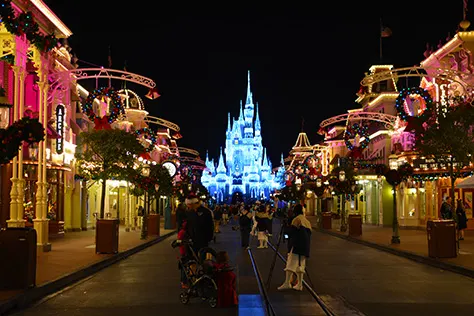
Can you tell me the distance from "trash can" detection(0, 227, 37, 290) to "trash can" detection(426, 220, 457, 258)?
12.1 meters

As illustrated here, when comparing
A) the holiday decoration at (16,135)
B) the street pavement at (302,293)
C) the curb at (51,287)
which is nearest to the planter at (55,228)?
the curb at (51,287)

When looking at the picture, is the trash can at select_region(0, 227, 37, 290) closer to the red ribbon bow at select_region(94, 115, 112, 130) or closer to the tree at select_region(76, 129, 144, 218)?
the tree at select_region(76, 129, 144, 218)

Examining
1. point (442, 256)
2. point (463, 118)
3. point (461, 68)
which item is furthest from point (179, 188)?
point (442, 256)

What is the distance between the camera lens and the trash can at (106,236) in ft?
71.1

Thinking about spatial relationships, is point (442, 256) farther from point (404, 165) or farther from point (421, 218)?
point (421, 218)

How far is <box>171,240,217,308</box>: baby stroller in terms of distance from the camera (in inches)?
446

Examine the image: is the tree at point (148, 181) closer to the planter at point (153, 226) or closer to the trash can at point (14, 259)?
the planter at point (153, 226)

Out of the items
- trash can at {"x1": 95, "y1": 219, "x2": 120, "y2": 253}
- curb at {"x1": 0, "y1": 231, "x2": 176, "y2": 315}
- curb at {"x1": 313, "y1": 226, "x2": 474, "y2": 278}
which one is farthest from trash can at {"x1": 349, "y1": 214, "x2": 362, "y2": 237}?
trash can at {"x1": 95, "y1": 219, "x2": 120, "y2": 253}

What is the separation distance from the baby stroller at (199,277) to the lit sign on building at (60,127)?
817 inches

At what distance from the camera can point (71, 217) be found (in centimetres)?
3928

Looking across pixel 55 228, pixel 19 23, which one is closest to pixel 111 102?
pixel 55 228

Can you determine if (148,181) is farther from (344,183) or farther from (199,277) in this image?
(199,277)

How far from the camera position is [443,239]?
2000cm

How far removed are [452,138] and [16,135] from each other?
54.5 feet
